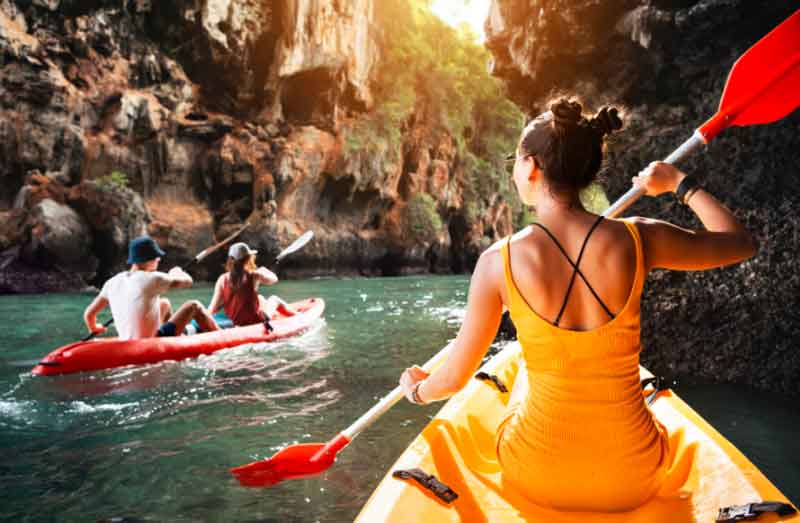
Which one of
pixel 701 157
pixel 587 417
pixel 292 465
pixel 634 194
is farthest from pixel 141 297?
pixel 701 157

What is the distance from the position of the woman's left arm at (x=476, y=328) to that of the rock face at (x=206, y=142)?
17008mm

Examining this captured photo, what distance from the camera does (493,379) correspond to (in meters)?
2.56

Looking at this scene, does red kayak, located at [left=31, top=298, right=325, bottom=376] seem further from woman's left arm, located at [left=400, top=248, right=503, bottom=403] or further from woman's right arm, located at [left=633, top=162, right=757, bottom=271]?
woman's right arm, located at [left=633, top=162, right=757, bottom=271]

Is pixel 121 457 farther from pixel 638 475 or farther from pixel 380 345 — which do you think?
pixel 380 345

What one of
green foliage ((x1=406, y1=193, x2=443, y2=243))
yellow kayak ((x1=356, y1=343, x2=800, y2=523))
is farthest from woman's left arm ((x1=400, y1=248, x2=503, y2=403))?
green foliage ((x1=406, y1=193, x2=443, y2=243))

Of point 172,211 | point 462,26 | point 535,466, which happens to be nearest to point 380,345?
point 535,466

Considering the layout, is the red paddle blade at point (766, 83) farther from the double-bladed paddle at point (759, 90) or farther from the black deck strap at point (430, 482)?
the black deck strap at point (430, 482)

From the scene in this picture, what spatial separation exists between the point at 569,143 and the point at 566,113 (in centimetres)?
7

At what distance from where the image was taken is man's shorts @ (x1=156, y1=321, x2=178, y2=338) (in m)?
5.54

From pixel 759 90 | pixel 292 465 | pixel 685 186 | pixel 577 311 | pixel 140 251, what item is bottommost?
pixel 292 465

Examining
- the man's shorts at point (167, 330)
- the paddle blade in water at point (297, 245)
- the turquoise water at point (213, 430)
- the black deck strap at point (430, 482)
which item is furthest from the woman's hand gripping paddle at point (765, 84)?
the paddle blade in water at point (297, 245)

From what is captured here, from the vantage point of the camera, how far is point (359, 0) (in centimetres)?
2483

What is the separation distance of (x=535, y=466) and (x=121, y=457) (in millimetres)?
2552

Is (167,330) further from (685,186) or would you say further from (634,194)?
(685,186)
